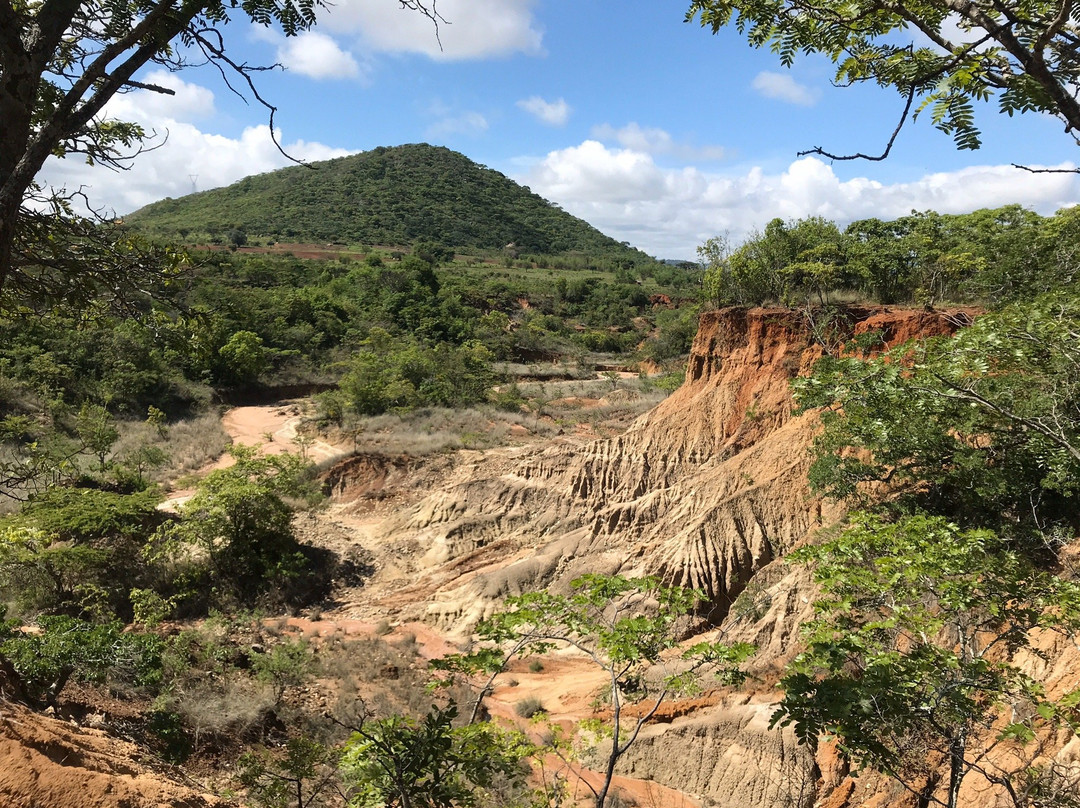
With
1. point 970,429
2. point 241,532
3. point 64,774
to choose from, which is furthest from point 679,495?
point 64,774

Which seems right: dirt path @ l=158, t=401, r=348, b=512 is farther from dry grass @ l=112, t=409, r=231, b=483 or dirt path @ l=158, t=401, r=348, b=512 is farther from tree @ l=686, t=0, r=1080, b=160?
tree @ l=686, t=0, r=1080, b=160

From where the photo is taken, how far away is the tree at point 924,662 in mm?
4188

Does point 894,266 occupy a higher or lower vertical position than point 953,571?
higher

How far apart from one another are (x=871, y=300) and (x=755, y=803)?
1217 centimetres

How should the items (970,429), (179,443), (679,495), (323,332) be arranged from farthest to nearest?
(323,332)
(179,443)
(679,495)
(970,429)

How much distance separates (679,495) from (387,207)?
100127 millimetres

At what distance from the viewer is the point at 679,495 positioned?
1525 centimetres

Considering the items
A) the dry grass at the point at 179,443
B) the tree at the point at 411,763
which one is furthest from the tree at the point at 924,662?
the dry grass at the point at 179,443

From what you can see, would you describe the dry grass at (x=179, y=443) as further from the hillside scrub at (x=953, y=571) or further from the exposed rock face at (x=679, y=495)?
the hillside scrub at (x=953, y=571)

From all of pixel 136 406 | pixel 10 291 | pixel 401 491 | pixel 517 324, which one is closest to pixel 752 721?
pixel 10 291

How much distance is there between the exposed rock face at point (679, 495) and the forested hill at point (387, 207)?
82.6 metres

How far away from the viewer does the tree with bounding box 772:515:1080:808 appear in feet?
13.7

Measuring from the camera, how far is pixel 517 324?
59094 millimetres

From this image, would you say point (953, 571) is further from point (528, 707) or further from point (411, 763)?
point (528, 707)
